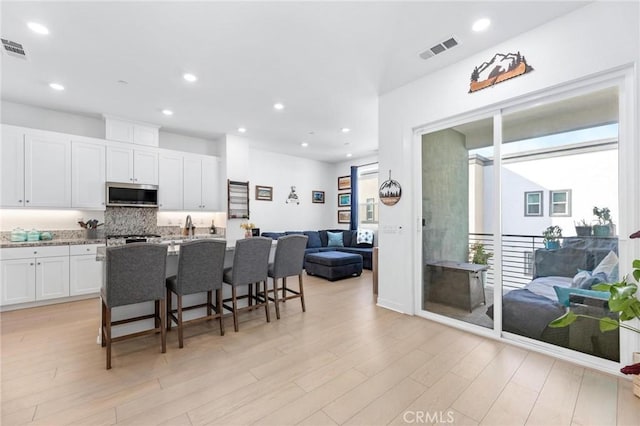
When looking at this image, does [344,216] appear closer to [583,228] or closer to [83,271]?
[83,271]

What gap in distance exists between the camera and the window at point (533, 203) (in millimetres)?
2689

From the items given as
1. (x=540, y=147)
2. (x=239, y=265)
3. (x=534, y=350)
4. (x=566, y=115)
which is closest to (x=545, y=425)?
(x=534, y=350)

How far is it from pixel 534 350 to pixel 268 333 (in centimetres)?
257

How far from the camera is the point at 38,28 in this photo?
2547 millimetres

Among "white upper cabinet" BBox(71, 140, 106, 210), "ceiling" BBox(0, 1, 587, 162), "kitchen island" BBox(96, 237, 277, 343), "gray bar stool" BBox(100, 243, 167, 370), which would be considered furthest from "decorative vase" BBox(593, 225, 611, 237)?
"white upper cabinet" BBox(71, 140, 106, 210)

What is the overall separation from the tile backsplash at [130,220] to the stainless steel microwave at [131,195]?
A: 335mm

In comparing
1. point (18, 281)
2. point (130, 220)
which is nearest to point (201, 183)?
point (130, 220)

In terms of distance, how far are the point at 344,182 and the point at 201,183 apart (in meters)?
3.99

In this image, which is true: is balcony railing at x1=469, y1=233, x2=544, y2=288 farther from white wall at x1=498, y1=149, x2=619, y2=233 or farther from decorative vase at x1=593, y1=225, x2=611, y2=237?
decorative vase at x1=593, y1=225, x2=611, y2=237

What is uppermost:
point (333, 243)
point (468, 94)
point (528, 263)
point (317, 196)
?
point (468, 94)

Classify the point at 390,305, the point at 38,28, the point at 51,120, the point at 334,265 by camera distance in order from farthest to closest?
the point at 334,265 → the point at 51,120 → the point at 390,305 → the point at 38,28

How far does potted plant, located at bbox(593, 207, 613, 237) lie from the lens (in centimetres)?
231

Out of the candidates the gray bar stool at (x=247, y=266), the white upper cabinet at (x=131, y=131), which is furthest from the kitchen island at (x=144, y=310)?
the white upper cabinet at (x=131, y=131)

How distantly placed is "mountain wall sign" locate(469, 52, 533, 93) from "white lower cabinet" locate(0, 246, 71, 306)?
5782 millimetres
